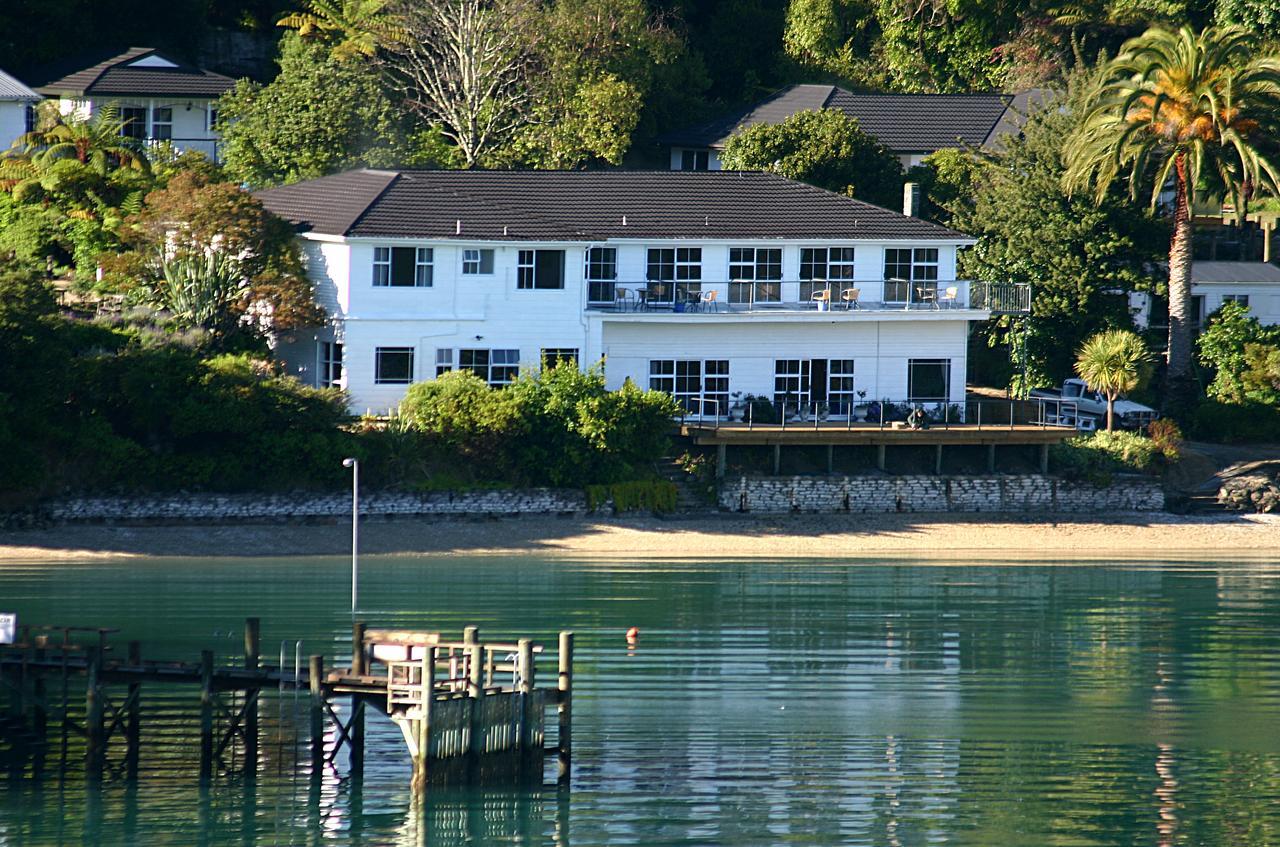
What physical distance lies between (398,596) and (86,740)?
14.4 meters

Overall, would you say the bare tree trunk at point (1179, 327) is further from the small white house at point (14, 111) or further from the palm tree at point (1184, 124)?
the small white house at point (14, 111)

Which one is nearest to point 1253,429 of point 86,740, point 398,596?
point 398,596

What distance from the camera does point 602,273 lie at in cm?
6819

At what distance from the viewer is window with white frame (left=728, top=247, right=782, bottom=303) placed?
6875 centimetres

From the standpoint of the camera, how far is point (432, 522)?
202 ft

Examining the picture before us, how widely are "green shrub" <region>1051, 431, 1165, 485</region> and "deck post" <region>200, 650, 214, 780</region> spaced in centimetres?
3584

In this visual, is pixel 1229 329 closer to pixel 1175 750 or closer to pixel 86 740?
pixel 1175 750

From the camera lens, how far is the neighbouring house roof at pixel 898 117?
8562 cm

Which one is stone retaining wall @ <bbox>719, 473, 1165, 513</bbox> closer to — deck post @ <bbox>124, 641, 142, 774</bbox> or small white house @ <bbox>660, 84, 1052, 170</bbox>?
small white house @ <bbox>660, 84, 1052, 170</bbox>

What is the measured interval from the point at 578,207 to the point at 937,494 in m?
14.2

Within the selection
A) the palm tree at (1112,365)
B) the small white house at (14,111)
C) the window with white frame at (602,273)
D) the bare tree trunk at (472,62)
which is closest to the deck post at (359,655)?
A: the window with white frame at (602,273)

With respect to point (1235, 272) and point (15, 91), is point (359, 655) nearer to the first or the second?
point (15, 91)

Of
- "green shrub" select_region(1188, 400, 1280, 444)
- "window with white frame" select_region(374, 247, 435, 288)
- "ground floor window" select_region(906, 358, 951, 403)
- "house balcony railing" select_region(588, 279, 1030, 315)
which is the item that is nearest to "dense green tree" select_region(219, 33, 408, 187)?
"window with white frame" select_region(374, 247, 435, 288)

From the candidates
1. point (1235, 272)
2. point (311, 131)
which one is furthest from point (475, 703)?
point (1235, 272)
